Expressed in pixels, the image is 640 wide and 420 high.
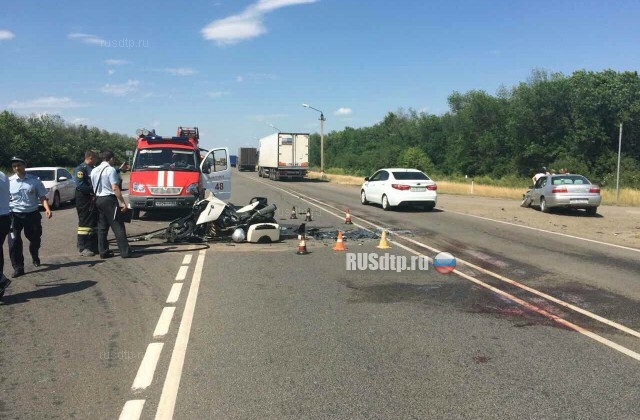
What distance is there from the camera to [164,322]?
234 inches

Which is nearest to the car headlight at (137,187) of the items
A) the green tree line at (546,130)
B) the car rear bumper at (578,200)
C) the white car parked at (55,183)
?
the white car parked at (55,183)

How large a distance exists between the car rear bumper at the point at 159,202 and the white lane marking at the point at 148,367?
10.8m

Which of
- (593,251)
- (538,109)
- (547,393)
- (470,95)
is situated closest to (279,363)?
(547,393)

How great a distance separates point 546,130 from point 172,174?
5412 cm

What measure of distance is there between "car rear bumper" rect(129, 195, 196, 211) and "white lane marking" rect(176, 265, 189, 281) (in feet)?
22.1

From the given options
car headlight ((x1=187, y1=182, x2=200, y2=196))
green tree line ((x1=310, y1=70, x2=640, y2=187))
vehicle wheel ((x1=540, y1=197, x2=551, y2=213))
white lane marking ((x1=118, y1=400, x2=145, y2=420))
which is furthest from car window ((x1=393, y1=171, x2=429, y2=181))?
green tree line ((x1=310, y1=70, x2=640, y2=187))

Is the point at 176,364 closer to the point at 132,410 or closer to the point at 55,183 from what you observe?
the point at 132,410

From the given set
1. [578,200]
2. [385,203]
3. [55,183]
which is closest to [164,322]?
[385,203]

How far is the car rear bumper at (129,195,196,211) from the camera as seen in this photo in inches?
613

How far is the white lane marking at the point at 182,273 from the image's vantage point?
827 centimetres

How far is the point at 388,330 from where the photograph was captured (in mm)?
5742

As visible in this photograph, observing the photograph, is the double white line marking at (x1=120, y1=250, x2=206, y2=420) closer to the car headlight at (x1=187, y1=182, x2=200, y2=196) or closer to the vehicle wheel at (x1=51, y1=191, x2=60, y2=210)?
the car headlight at (x1=187, y1=182, x2=200, y2=196)

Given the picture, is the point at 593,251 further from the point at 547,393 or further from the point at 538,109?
the point at 538,109

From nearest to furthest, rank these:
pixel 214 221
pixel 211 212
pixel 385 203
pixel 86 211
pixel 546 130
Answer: pixel 86 211, pixel 211 212, pixel 214 221, pixel 385 203, pixel 546 130
